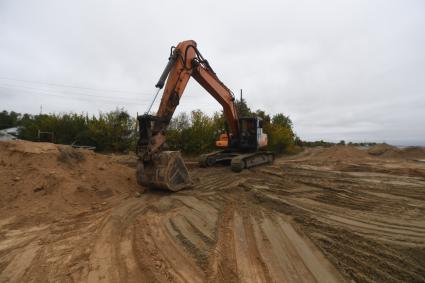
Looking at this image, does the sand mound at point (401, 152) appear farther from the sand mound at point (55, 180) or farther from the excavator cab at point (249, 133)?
the sand mound at point (55, 180)

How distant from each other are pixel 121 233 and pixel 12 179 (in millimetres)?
3732

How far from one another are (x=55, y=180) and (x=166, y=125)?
290 cm

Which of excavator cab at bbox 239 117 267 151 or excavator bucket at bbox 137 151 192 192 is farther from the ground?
excavator cab at bbox 239 117 267 151

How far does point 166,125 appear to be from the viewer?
7.51 m

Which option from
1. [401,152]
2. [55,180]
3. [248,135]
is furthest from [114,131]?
[401,152]

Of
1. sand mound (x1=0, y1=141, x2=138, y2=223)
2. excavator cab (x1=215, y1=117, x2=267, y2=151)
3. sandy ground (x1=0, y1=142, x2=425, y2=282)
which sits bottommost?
sandy ground (x1=0, y1=142, x2=425, y2=282)

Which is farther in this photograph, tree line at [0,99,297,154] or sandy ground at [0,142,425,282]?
tree line at [0,99,297,154]

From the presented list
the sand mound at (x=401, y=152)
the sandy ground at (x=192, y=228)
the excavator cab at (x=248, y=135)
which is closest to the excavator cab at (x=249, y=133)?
the excavator cab at (x=248, y=135)

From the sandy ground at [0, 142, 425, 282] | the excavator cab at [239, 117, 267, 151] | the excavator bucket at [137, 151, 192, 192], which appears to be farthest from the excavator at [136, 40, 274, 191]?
the excavator cab at [239, 117, 267, 151]

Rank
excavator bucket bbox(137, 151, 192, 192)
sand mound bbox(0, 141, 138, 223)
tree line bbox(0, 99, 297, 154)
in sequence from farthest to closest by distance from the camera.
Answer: tree line bbox(0, 99, 297, 154) → excavator bucket bbox(137, 151, 192, 192) → sand mound bbox(0, 141, 138, 223)

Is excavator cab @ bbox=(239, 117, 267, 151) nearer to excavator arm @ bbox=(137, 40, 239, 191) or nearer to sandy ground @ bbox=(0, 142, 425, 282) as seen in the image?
excavator arm @ bbox=(137, 40, 239, 191)

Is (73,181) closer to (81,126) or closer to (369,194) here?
(369,194)

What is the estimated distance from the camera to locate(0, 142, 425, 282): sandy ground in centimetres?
323

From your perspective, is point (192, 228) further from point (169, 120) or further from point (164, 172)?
point (169, 120)
